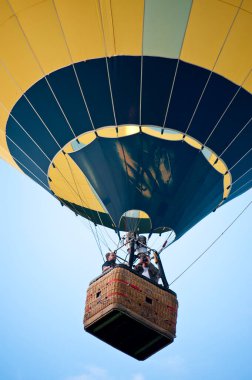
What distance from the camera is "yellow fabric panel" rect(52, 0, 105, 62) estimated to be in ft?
19.2

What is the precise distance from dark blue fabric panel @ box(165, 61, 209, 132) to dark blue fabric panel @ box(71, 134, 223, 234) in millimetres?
274

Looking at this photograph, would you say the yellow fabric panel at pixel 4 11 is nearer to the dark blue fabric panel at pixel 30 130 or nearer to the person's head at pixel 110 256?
the dark blue fabric panel at pixel 30 130

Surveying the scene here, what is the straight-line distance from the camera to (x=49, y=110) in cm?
645

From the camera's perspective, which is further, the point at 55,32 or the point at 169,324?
the point at 55,32

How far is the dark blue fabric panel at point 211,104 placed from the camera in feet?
20.0

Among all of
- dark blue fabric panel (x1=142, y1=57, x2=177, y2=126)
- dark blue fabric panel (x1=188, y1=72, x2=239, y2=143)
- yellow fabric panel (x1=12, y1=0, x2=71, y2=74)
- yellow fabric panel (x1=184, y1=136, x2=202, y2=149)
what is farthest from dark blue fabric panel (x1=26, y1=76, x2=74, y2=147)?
dark blue fabric panel (x1=188, y1=72, x2=239, y2=143)

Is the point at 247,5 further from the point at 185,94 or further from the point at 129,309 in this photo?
the point at 129,309

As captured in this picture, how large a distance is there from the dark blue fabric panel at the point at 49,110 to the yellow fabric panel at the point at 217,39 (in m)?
1.46

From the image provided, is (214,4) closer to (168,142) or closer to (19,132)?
(168,142)

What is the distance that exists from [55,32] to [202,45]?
1.49 meters

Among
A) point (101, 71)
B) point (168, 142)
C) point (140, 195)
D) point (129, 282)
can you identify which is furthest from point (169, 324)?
point (101, 71)

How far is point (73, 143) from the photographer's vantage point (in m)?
6.54

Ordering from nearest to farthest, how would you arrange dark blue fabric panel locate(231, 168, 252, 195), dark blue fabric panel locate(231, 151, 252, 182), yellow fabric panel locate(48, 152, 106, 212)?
dark blue fabric panel locate(231, 151, 252, 182)
yellow fabric panel locate(48, 152, 106, 212)
dark blue fabric panel locate(231, 168, 252, 195)

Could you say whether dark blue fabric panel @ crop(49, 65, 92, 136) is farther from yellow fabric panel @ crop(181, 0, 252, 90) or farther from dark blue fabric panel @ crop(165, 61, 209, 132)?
yellow fabric panel @ crop(181, 0, 252, 90)
